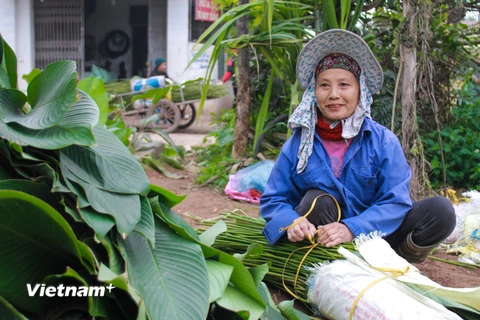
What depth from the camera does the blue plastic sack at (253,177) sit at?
4379 millimetres

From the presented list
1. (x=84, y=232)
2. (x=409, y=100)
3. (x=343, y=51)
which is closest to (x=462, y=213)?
(x=409, y=100)

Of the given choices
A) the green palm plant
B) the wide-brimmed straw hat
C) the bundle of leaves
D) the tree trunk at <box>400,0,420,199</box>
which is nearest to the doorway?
the green palm plant

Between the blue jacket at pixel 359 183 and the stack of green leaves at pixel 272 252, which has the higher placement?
the blue jacket at pixel 359 183

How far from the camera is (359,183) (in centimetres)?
219

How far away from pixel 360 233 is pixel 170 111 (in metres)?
7.48

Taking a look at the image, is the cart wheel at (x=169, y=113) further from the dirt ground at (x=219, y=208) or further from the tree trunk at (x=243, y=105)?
the tree trunk at (x=243, y=105)

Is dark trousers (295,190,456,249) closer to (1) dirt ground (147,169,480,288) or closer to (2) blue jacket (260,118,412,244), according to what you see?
(2) blue jacket (260,118,412,244)

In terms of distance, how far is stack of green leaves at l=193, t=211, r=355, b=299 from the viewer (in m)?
1.99

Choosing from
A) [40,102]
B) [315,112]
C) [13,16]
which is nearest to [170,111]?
[13,16]

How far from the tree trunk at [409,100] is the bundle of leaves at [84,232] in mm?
2099

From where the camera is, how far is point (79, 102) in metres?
1.54

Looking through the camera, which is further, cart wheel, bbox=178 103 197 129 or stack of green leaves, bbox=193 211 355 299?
cart wheel, bbox=178 103 197 129

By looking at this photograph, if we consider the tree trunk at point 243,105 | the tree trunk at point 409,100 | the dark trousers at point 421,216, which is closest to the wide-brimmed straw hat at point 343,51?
the dark trousers at point 421,216

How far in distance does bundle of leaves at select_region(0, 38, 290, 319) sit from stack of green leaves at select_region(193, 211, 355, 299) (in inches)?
13.4
